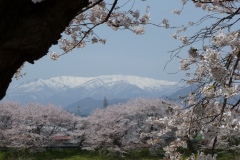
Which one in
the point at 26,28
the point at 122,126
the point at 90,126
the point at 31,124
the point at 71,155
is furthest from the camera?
Answer: the point at 90,126

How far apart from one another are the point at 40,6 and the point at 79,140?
31.7m

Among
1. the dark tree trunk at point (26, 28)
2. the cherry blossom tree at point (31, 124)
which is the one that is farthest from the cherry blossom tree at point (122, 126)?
the dark tree trunk at point (26, 28)

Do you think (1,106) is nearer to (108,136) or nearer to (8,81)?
(108,136)

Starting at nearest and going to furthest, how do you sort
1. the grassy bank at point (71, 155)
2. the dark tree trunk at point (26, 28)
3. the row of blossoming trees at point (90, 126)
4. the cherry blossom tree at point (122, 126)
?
the dark tree trunk at point (26, 28) < the grassy bank at point (71, 155) < the cherry blossom tree at point (122, 126) < the row of blossoming trees at point (90, 126)

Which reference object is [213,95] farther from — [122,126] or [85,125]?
[85,125]

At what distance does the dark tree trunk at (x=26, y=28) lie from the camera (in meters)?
2.04

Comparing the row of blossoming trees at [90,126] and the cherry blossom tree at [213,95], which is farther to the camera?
the row of blossoming trees at [90,126]

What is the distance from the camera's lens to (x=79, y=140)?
33.2 m

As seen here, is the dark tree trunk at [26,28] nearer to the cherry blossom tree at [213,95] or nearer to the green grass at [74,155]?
the cherry blossom tree at [213,95]

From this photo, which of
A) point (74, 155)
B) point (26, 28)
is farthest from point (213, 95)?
point (74, 155)

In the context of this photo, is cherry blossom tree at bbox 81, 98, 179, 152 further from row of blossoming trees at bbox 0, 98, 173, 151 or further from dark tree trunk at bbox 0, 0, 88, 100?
dark tree trunk at bbox 0, 0, 88, 100

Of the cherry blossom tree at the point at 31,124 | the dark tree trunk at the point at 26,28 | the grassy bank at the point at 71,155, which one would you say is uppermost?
the dark tree trunk at the point at 26,28

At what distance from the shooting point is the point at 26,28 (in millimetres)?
2059

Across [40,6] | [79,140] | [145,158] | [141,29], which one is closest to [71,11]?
[40,6]
